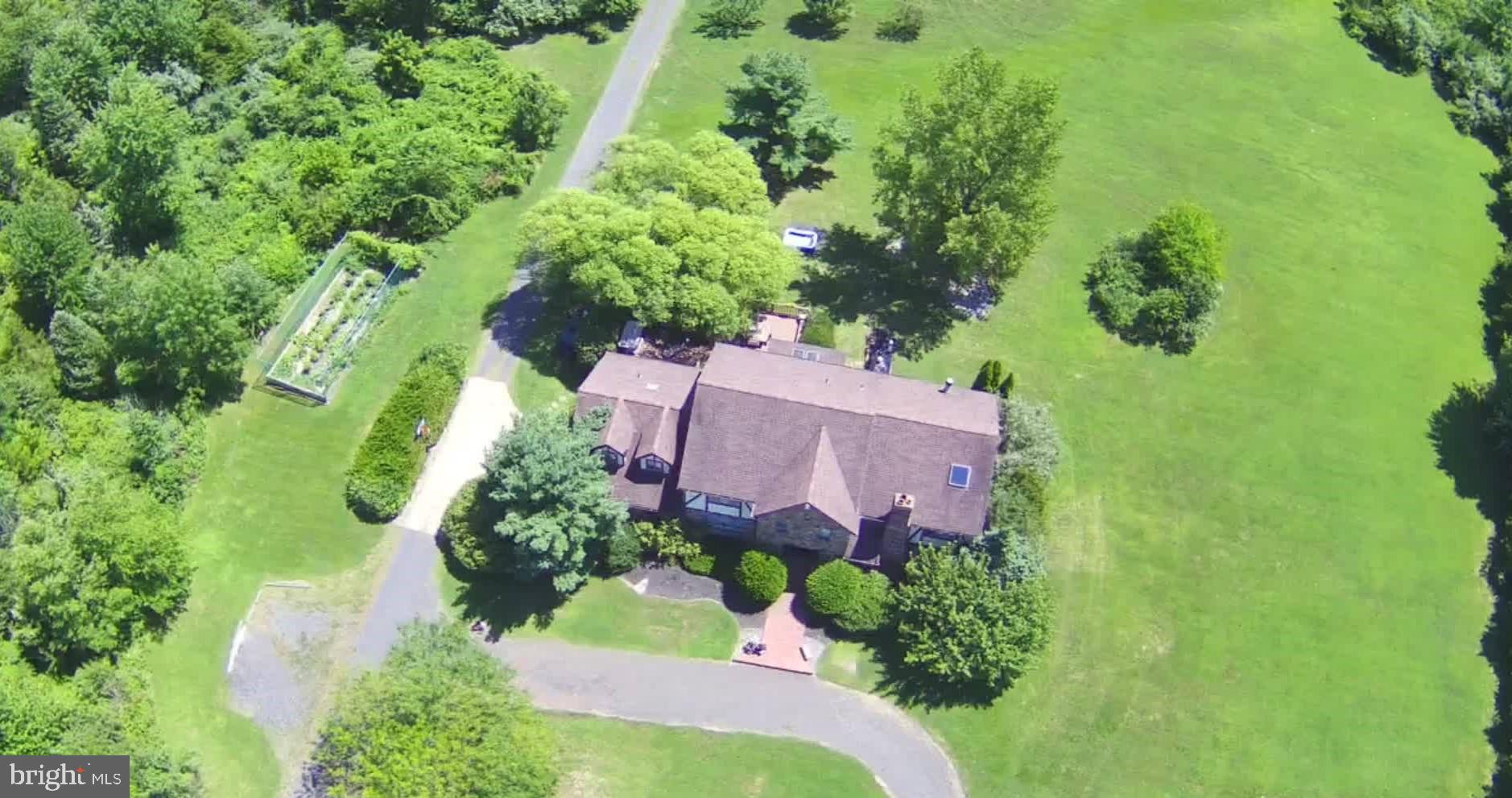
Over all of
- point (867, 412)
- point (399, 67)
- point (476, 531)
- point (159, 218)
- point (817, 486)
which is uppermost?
point (399, 67)

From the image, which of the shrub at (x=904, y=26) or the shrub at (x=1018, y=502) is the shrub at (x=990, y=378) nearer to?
the shrub at (x=1018, y=502)

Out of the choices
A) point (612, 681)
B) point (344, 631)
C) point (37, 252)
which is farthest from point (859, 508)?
point (37, 252)

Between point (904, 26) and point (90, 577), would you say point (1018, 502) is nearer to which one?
point (90, 577)

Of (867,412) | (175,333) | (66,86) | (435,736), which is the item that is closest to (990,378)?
(867,412)

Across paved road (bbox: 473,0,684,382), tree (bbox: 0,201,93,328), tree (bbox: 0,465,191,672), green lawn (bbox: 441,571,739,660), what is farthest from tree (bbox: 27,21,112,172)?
green lawn (bbox: 441,571,739,660)

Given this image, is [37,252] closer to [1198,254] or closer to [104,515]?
[104,515]

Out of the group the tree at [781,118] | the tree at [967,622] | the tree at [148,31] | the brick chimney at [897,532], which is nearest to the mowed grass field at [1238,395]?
the tree at [967,622]
